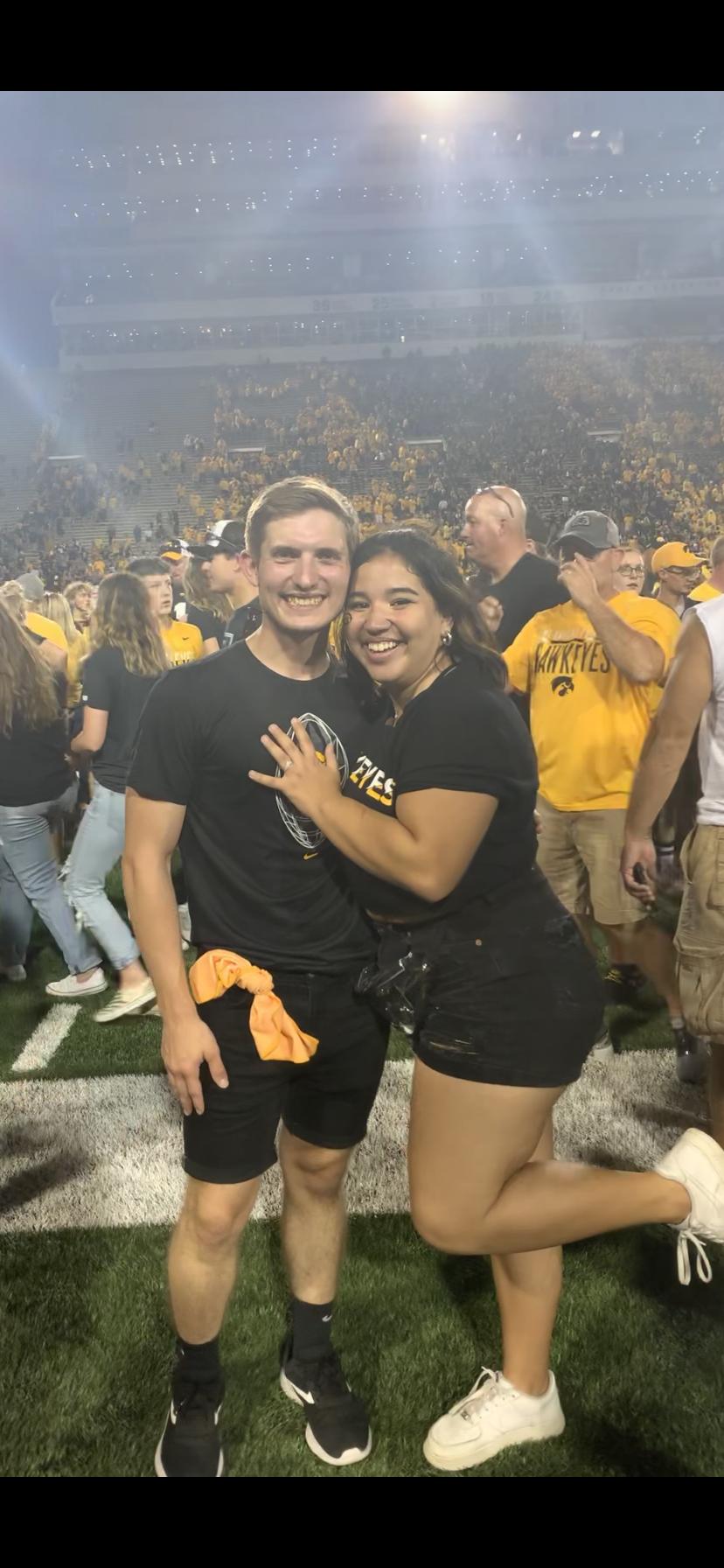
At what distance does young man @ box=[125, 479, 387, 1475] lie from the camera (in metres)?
1.77

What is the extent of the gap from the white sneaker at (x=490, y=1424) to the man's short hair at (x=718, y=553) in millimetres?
1613

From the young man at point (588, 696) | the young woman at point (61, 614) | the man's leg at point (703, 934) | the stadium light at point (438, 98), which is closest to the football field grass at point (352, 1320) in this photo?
the man's leg at point (703, 934)

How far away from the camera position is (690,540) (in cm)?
217

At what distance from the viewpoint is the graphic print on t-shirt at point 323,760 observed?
181 centimetres

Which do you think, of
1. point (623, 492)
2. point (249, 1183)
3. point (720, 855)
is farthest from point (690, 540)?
point (249, 1183)

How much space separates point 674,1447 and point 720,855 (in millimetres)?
1118

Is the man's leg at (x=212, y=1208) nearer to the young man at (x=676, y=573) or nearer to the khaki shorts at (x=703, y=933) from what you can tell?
the khaki shorts at (x=703, y=933)

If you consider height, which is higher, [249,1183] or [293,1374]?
[249,1183]

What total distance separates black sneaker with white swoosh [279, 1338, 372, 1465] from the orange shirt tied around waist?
26.4 inches

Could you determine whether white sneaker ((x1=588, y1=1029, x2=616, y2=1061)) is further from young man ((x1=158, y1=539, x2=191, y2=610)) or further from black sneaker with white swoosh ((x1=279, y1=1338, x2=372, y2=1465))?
young man ((x1=158, y1=539, x2=191, y2=610))

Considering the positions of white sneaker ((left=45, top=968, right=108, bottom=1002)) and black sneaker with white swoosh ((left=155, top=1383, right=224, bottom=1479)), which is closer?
black sneaker with white swoosh ((left=155, top=1383, right=224, bottom=1479))

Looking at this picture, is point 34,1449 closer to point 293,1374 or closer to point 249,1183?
point 293,1374

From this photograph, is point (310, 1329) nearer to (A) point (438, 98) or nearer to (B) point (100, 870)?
(B) point (100, 870)

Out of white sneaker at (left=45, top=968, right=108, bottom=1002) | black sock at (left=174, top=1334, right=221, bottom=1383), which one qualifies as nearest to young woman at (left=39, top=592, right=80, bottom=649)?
black sock at (left=174, top=1334, right=221, bottom=1383)
